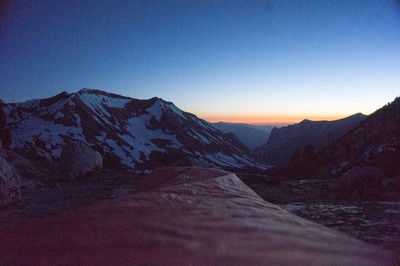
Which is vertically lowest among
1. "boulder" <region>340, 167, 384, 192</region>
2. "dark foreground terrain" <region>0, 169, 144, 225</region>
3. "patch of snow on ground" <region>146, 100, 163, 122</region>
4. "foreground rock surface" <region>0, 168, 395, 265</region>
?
"dark foreground terrain" <region>0, 169, 144, 225</region>

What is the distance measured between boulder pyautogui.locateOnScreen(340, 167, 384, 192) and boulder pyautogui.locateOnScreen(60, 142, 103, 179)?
41.0 ft

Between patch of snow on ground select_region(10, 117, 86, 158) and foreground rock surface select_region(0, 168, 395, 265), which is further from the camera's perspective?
patch of snow on ground select_region(10, 117, 86, 158)

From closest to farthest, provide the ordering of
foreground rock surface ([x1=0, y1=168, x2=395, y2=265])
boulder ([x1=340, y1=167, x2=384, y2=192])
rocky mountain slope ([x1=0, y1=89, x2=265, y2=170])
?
foreground rock surface ([x1=0, y1=168, x2=395, y2=265]) → boulder ([x1=340, y1=167, x2=384, y2=192]) → rocky mountain slope ([x1=0, y1=89, x2=265, y2=170])

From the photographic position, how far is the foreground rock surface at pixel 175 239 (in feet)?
4.31

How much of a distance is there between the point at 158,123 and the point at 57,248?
494 ft

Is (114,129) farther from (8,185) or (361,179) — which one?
(361,179)

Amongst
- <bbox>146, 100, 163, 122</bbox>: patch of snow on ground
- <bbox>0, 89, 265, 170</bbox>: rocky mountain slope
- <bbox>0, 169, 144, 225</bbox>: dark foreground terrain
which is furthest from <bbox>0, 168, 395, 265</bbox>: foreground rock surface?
<bbox>146, 100, 163, 122</bbox>: patch of snow on ground

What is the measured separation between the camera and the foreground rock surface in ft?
4.31

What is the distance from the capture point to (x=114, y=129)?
380ft

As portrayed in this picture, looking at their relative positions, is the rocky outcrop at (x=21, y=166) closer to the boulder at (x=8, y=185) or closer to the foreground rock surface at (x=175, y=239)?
the boulder at (x=8, y=185)

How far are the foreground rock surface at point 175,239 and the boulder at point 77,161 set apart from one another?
10.9 metres

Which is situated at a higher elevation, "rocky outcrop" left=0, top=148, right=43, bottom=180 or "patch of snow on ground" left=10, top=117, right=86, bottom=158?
"patch of snow on ground" left=10, top=117, right=86, bottom=158

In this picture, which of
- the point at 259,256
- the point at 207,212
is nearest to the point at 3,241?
the point at 207,212

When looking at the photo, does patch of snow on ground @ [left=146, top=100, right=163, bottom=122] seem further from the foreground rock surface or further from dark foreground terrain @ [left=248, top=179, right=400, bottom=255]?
the foreground rock surface
